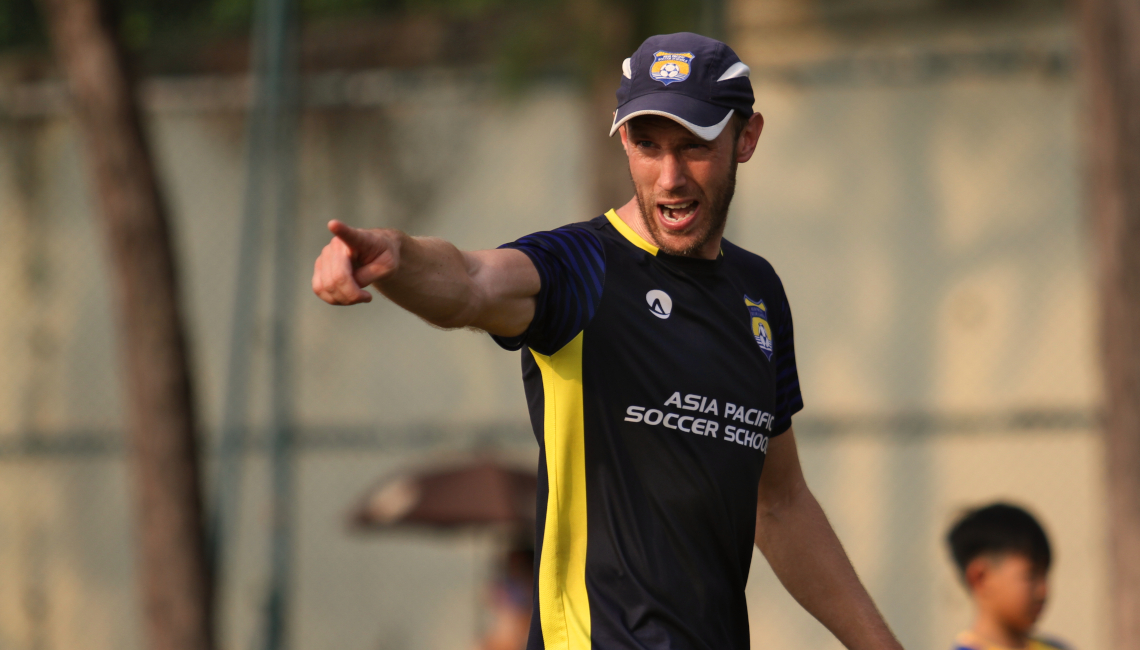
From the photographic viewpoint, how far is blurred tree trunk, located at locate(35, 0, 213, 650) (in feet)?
24.1

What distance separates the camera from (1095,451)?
8148mm

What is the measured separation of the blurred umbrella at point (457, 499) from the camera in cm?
723

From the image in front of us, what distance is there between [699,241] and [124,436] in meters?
7.22

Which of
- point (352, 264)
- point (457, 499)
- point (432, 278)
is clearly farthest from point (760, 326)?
point (457, 499)

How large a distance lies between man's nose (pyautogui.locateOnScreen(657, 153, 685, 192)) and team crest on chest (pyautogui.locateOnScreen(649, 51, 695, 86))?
0.15 metres

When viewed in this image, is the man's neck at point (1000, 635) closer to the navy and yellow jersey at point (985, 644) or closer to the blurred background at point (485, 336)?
the navy and yellow jersey at point (985, 644)

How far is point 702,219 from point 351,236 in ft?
2.81

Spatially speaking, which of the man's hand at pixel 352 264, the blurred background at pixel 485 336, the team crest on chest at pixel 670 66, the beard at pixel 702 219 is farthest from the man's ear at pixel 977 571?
the blurred background at pixel 485 336

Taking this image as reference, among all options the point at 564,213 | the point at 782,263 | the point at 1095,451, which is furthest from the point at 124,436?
the point at 1095,451

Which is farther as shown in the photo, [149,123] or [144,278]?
[149,123]

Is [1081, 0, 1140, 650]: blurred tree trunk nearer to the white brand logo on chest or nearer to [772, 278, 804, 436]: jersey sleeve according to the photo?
[772, 278, 804, 436]: jersey sleeve

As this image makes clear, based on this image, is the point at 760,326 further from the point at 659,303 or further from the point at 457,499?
the point at 457,499

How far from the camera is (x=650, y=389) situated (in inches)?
99.1

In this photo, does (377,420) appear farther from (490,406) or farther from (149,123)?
(149,123)
